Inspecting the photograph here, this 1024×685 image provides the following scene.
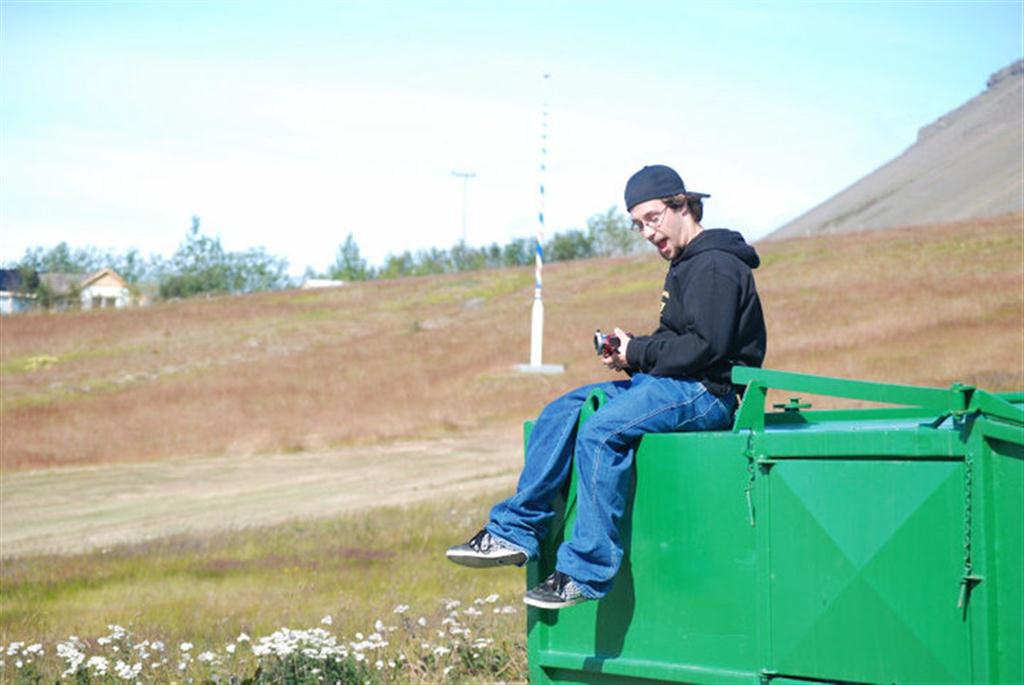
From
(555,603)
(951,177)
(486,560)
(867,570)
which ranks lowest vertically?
(555,603)

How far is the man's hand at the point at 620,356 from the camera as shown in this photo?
207 inches

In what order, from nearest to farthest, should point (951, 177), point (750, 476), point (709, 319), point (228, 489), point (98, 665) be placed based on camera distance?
point (750, 476) < point (709, 319) < point (98, 665) < point (228, 489) < point (951, 177)

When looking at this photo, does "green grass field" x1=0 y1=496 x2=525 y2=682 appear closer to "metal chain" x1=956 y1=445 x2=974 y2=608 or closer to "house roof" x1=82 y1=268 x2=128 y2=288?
"metal chain" x1=956 y1=445 x2=974 y2=608

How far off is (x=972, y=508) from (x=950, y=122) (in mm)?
158997

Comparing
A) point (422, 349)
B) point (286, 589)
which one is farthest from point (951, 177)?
point (286, 589)

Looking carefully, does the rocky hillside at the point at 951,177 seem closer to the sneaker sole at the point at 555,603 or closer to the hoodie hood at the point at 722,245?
the hoodie hood at the point at 722,245

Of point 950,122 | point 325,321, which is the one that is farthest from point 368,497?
point 950,122

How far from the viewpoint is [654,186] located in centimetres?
527

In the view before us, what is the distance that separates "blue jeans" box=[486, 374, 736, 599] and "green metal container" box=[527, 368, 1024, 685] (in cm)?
9

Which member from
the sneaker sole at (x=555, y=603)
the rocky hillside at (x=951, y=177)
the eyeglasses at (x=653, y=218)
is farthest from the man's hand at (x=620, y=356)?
the rocky hillside at (x=951, y=177)

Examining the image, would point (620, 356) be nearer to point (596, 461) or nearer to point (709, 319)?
point (709, 319)

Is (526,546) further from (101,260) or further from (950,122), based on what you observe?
(950,122)

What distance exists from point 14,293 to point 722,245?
78.6 m

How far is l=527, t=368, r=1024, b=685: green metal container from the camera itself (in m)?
4.14
